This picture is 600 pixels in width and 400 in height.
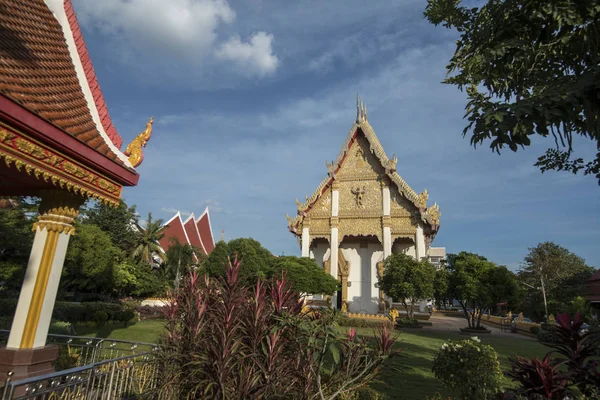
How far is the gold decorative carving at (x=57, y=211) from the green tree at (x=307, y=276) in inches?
549

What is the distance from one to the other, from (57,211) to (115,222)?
1147 inches

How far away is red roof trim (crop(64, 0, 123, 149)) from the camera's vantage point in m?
5.80

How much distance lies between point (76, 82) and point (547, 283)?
41.2m

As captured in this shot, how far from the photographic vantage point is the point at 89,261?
19297 mm

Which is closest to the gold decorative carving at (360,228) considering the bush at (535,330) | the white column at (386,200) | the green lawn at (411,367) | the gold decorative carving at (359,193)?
the white column at (386,200)

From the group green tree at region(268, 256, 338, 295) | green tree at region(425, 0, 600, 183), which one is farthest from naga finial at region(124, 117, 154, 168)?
green tree at region(268, 256, 338, 295)

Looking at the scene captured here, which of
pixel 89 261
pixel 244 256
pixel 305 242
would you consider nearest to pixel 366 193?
pixel 305 242

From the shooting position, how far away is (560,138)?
157 inches

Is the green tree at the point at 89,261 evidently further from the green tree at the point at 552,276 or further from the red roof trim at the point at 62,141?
the green tree at the point at 552,276

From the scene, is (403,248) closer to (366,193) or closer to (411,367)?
(366,193)

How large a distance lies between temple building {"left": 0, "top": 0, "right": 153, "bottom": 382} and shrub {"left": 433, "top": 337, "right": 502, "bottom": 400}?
5.42 meters

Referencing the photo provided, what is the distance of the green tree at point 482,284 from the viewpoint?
15789 mm

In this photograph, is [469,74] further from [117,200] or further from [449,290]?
[449,290]

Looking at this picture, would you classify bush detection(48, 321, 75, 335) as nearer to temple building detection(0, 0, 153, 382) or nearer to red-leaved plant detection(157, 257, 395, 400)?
temple building detection(0, 0, 153, 382)
